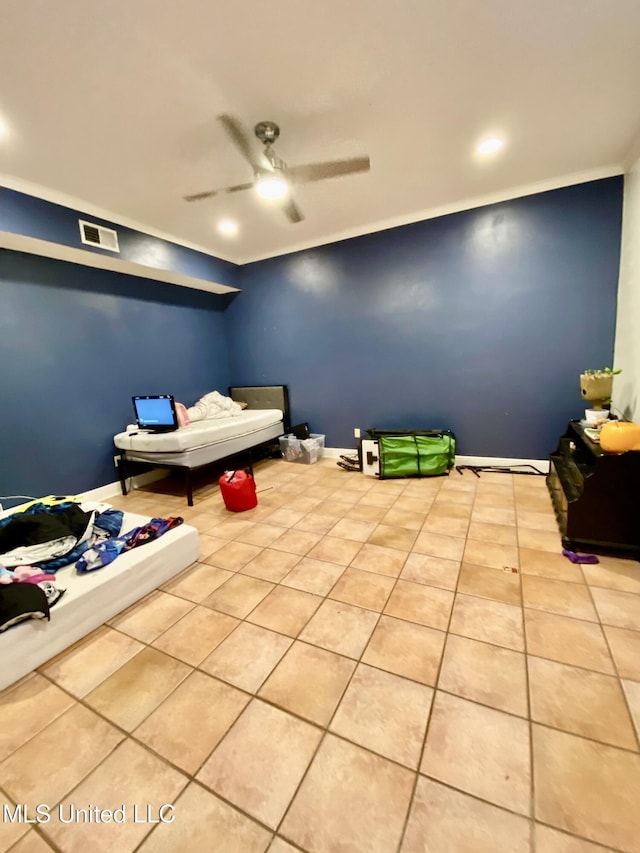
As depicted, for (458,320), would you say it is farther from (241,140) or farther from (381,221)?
(241,140)

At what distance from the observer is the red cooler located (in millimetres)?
2885

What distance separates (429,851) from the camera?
82 centimetres

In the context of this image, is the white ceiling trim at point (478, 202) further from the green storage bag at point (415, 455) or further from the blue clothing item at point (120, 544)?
the blue clothing item at point (120, 544)

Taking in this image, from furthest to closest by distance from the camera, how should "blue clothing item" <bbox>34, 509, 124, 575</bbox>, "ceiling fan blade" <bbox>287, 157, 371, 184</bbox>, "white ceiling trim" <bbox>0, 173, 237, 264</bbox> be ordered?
"white ceiling trim" <bbox>0, 173, 237, 264</bbox> < "ceiling fan blade" <bbox>287, 157, 371, 184</bbox> < "blue clothing item" <bbox>34, 509, 124, 575</bbox>

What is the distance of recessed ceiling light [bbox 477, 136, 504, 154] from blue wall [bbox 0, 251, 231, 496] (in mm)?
3588

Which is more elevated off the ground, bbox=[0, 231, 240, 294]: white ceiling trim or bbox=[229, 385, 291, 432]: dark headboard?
bbox=[0, 231, 240, 294]: white ceiling trim

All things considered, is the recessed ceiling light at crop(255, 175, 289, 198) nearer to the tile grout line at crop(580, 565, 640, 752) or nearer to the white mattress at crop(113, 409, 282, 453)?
the white mattress at crop(113, 409, 282, 453)

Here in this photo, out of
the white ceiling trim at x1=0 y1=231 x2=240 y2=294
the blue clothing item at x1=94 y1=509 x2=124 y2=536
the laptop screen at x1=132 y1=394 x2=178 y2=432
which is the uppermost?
the white ceiling trim at x1=0 y1=231 x2=240 y2=294

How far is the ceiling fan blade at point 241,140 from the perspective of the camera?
183 cm

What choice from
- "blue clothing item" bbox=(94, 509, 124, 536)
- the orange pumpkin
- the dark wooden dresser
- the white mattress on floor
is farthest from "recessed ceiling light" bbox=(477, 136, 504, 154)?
"blue clothing item" bbox=(94, 509, 124, 536)

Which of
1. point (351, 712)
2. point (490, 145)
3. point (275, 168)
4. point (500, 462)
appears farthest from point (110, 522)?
point (490, 145)

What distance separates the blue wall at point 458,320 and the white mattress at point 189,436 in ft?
3.51

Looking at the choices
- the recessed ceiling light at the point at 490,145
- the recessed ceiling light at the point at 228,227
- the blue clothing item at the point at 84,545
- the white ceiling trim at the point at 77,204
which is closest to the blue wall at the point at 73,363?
the white ceiling trim at the point at 77,204

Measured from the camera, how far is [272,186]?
Answer: 2.14 m
